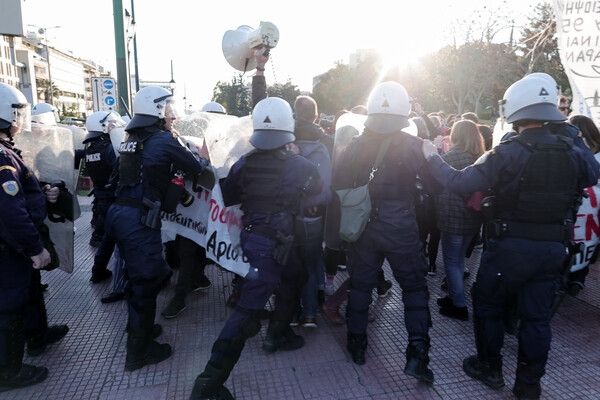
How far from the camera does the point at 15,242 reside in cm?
271

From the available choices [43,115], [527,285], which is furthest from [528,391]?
[43,115]

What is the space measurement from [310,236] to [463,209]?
5.25 feet

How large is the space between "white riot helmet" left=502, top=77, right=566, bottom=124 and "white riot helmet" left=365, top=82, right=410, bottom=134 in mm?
734

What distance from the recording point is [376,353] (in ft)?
11.3

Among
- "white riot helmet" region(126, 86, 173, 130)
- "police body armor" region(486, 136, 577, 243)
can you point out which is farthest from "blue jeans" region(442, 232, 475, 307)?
"white riot helmet" region(126, 86, 173, 130)

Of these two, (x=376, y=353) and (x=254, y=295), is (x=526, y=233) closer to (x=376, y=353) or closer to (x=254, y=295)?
(x=376, y=353)

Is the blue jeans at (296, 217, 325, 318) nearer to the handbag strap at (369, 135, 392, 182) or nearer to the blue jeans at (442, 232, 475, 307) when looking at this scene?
the handbag strap at (369, 135, 392, 182)

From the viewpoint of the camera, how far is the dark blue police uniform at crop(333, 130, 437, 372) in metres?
3.02

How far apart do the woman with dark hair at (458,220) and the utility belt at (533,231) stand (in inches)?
42.1

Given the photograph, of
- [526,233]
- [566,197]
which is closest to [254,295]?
[526,233]

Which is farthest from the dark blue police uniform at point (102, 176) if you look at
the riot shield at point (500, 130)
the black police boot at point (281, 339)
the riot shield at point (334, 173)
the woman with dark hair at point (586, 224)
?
the woman with dark hair at point (586, 224)

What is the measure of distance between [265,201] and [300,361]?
4.50 feet

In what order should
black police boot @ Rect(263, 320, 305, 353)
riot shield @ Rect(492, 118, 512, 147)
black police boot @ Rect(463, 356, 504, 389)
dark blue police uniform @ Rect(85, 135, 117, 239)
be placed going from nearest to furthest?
black police boot @ Rect(463, 356, 504, 389) → black police boot @ Rect(263, 320, 305, 353) → riot shield @ Rect(492, 118, 512, 147) → dark blue police uniform @ Rect(85, 135, 117, 239)

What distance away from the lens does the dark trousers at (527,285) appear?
8.86 ft
